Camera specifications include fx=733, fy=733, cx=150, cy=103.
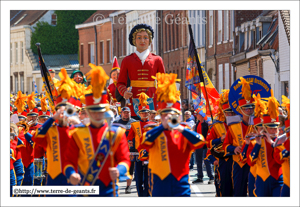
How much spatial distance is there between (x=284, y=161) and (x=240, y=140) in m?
1.51

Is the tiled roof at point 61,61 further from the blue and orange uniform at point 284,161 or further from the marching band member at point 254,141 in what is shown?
Result: the blue and orange uniform at point 284,161

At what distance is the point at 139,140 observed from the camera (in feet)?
41.5

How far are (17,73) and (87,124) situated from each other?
4.60 m

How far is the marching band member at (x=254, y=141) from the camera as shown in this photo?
33.4ft

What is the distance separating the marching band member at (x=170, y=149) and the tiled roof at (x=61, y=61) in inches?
251

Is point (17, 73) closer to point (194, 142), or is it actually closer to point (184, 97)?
point (194, 142)

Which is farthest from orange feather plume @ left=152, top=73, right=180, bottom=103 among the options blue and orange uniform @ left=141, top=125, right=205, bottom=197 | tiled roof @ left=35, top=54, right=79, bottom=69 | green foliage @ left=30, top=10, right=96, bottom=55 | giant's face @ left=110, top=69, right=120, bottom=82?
giant's face @ left=110, top=69, right=120, bottom=82

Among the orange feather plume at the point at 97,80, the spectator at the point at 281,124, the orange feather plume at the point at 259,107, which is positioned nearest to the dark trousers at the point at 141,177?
the orange feather plume at the point at 259,107

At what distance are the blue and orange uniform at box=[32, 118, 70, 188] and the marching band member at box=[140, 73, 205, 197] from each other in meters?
1.23

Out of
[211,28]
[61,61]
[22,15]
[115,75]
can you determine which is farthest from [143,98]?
[211,28]

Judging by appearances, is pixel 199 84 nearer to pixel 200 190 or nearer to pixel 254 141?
pixel 254 141

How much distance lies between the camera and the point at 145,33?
471 inches
